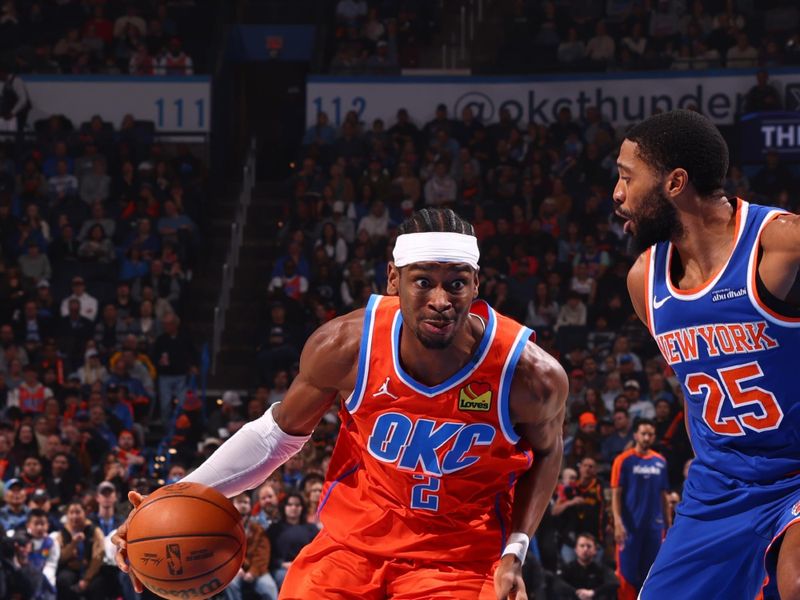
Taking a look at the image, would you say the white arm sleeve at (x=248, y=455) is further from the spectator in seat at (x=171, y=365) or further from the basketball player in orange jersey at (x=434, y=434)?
the spectator in seat at (x=171, y=365)

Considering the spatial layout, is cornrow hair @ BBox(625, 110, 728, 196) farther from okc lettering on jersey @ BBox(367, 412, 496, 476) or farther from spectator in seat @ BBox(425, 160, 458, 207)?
spectator in seat @ BBox(425, 160, 458, 207)

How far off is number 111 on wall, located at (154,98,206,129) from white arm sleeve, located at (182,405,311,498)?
1276 cm

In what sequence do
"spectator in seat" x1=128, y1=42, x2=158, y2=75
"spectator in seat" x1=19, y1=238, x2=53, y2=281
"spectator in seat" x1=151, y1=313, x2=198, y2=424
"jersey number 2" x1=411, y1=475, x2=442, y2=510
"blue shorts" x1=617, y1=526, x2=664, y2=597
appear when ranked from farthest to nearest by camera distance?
"spectator in seat" x1=128, y1=42, x2=158, y2=75
"spectator in seat" x1=19, y1=238, x2=53, y2=281
"spectator in seat" x1=151, y1=313, x2=198, y2=424
"blue shorts" x1=617, y1=526, x2=664, y2=597
"jersey number 2" x1=411, y1=475, x2=442, y2=510

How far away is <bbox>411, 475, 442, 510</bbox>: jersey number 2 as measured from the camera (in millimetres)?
4117

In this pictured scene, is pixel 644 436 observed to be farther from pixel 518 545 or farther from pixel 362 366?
pixel 362 366

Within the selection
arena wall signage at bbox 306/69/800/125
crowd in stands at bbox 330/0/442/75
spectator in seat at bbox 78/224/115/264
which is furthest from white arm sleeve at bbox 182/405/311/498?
crowd in stands at bbox 330/0/442/75

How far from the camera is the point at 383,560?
4117 millimetres

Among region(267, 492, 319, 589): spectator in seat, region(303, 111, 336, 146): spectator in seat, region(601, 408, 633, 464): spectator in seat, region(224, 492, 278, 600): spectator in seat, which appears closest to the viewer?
region(224, 492, 278, 600): spectator in seat

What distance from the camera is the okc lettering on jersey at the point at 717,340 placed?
12.1ft

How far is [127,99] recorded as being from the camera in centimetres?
1677

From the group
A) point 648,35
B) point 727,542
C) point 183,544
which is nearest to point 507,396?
point 727,542

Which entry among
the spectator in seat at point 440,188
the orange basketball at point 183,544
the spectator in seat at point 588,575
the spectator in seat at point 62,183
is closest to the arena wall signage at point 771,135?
the spectator in seat at point 440,188

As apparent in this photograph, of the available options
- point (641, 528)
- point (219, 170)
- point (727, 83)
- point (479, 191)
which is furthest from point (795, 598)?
point (219, 170)

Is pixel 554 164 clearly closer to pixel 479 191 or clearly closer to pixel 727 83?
pixel 479 191
